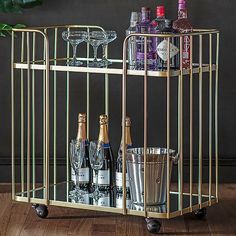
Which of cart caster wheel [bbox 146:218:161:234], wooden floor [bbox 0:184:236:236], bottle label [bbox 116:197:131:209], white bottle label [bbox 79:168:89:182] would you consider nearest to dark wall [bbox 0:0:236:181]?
wooden floor [bbox 0:184:236:236]

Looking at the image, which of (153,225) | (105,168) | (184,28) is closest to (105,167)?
(105,168)

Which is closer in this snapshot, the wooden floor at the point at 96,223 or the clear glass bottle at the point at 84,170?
the wooden floor at the point at 96,223

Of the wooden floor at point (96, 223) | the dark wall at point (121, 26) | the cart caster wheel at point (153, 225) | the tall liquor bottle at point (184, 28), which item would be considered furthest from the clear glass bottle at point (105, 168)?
the dark wall at point (121, 26)

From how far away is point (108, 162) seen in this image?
11.3 feet

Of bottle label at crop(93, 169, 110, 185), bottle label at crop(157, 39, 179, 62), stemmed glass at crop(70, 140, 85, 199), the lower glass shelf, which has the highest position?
bottle label at crop(157, 39, 179, 62)

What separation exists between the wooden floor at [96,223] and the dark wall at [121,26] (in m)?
0.57

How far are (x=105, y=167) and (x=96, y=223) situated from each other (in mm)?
223

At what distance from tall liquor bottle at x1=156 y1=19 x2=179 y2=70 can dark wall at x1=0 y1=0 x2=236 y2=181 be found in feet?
2.52

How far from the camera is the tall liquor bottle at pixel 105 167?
342 cm

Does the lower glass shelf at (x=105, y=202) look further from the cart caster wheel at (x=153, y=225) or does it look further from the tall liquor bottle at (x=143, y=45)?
the tall liquor bottle at (x=143, y=45)

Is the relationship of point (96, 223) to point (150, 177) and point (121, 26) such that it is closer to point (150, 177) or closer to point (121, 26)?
point (150, 177)

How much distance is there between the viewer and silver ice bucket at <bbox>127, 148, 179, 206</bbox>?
10.6ft

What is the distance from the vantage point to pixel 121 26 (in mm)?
4051

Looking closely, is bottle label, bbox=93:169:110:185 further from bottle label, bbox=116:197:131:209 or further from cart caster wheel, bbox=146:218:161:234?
cart caster wheel, bbox=146:218:161:234
